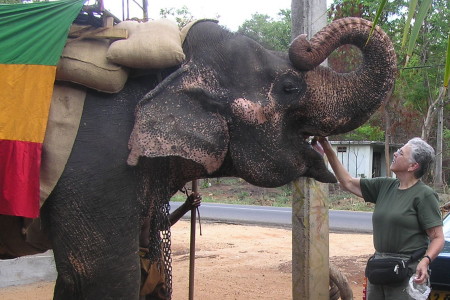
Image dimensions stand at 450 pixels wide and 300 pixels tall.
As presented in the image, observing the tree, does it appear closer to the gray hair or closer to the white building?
the gray hair

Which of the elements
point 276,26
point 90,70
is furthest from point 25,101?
point 276,26

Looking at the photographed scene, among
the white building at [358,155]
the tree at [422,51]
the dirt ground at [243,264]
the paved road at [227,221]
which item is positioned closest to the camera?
the paved road at [227,221]

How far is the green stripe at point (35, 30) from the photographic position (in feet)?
8.03

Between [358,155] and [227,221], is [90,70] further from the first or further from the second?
[358,155]

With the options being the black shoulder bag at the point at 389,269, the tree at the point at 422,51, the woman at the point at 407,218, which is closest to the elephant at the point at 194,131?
the woman at the point at 407,218

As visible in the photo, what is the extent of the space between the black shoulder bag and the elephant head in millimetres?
1386

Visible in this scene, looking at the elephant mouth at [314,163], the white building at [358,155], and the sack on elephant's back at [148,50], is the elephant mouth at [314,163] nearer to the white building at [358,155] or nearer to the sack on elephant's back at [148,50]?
the sack on elephant's back at [148,50]

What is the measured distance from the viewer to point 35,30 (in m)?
2.55

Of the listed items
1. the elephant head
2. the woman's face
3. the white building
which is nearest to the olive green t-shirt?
the woman's face

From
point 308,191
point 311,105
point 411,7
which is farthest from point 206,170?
point 308,191

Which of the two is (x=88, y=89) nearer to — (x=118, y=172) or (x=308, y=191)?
(x=118, y=172)

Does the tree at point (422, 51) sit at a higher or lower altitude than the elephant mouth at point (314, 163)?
higher

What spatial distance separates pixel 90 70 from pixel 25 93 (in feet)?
0.87

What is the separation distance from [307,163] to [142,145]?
819 millimetres
